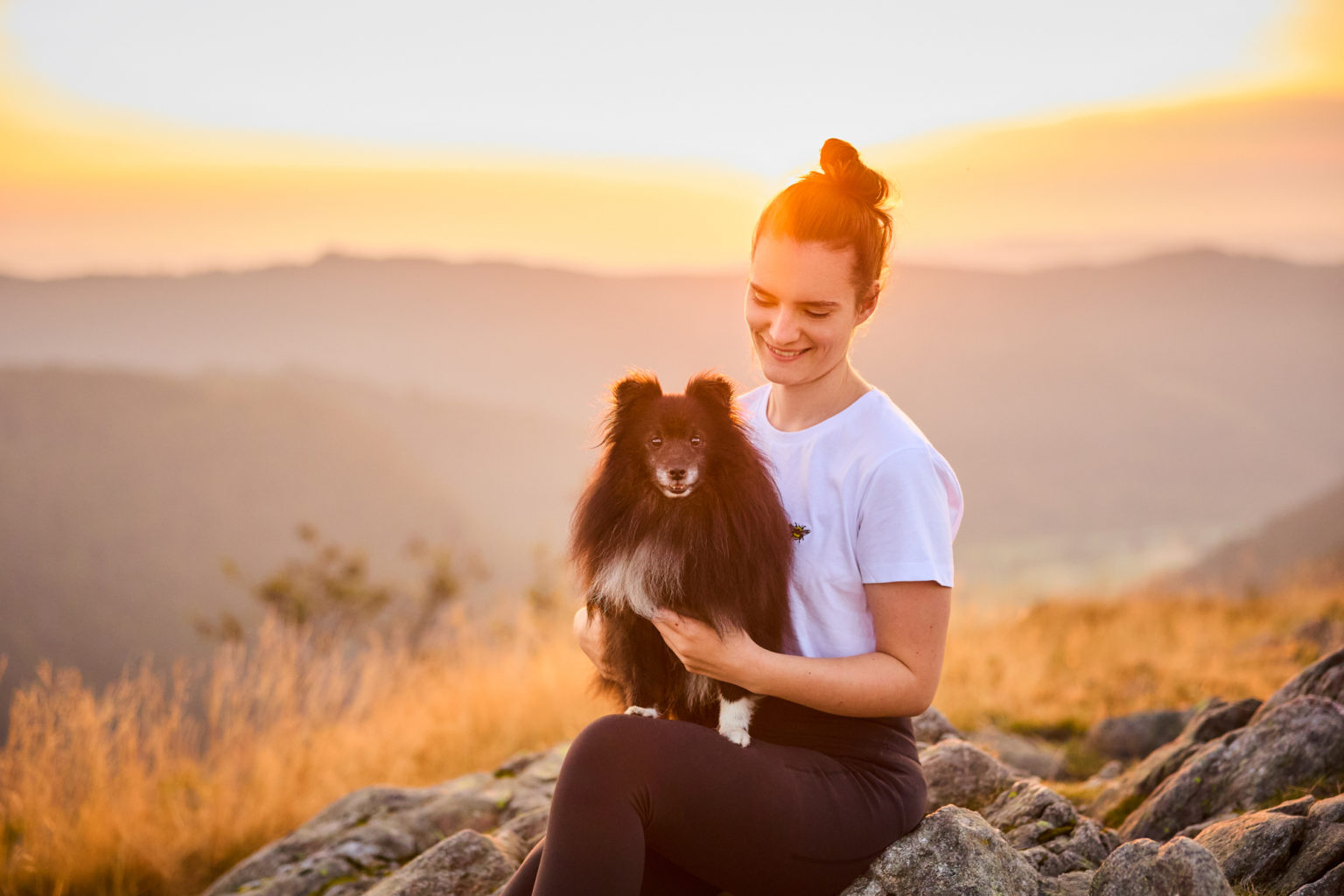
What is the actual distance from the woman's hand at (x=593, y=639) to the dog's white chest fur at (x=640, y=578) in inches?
9.2

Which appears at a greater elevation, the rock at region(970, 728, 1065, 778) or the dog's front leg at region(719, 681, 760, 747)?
the dog's front leg at region(719, 681, 760, 747)

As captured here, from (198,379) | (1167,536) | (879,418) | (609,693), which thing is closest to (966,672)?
(609,693)

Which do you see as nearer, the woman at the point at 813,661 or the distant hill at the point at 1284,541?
the woman at the point at 813,661

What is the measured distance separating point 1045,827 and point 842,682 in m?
1.45

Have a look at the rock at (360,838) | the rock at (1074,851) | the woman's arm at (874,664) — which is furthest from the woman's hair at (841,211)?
the rock at (360,838)

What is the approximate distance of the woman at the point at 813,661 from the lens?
7.96ft

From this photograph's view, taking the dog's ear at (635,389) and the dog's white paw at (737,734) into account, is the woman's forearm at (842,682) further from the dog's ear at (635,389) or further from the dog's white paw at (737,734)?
the dog's ear at (635,389)

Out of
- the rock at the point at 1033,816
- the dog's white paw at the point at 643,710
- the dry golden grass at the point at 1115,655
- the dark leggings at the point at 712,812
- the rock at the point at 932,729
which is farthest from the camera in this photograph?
the dry golden grass at the point at 1115,655

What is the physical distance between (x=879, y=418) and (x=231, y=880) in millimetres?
4079

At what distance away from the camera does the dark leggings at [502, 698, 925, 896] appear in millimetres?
2350

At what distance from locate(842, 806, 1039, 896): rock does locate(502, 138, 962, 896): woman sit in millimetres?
51

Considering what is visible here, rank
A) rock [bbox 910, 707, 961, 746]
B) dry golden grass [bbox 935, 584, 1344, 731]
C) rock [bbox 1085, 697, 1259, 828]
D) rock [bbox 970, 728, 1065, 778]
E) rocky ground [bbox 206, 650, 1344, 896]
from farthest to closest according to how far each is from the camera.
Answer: dry golden grass [bbox 935, 584, 1344, 731], rock [bbox 970, 728, 1065, 778], rock [bbox 910, 707, 961, 746], rock [bbox 1085, 697, 1259, 828], rocky ground [bbox 206, 650, 1344, 896]

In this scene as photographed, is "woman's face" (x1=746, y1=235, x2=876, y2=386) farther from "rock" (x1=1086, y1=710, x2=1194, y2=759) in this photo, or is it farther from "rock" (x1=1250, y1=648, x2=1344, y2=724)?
"rock" (x1=1086, y1=710, x2=1194, y2=759)

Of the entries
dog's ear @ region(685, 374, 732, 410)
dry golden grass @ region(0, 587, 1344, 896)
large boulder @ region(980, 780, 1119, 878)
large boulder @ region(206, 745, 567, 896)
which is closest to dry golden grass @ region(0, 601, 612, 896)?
dry golden grass @ region(0, 587, 1344, 896)
